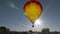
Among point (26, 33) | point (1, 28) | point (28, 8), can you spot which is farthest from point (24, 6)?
point (1, 28)

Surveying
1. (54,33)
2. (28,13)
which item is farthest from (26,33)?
(28,13)

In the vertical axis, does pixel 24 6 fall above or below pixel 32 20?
above

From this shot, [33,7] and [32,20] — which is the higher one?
[33,7]

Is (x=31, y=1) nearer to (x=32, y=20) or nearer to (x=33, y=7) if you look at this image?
(x=33, y=7)

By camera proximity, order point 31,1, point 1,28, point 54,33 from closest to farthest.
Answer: point 31,1, point 54,33, point 1,28

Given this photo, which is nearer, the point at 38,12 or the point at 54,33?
the point at 38,12

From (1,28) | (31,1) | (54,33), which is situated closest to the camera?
(31,1)

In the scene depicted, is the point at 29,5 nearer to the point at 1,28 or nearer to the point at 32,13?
the point at 32,13

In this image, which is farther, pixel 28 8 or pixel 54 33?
pixel 54 33

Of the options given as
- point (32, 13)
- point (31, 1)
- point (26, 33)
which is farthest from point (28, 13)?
point (26, 33)
